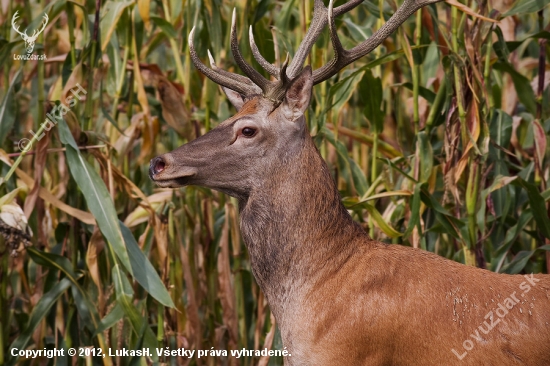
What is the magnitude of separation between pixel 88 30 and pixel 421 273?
268 cm

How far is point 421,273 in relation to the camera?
13.7 feet

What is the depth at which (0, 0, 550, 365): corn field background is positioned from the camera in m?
4.93

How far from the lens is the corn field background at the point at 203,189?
4.93 meters

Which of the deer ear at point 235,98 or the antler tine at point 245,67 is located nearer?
the antler tine at point 245,67

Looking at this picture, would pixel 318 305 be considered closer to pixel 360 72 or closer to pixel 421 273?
pixel 421 273

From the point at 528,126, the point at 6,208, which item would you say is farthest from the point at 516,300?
the point at 6,208

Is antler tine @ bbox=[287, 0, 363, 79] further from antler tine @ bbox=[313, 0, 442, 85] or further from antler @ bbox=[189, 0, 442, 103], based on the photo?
antler tine @ bbox=[313, 0, 442, 85]

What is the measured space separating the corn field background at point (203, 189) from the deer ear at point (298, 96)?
0.88 m

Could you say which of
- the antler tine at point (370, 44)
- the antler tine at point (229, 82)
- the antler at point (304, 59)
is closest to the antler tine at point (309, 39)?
the antler at point (304, 59)

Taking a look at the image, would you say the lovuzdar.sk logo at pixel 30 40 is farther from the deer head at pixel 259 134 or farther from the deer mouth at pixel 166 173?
the deer mouth at pixel 166 173

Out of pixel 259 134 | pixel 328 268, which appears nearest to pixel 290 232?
pixel 328 268

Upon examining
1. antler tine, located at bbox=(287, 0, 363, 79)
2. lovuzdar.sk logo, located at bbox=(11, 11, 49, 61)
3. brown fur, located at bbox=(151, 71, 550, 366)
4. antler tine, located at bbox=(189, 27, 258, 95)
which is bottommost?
brown fur, located at bbox=(151, 71, 550, 366)

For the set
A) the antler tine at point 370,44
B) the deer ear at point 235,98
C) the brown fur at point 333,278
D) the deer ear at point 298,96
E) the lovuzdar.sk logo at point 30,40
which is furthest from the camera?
the lovuzdar.sk logo at point 30,40

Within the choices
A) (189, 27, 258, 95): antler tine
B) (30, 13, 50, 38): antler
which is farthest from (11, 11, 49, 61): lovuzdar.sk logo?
(189, 27, 258, 95): antler tine
